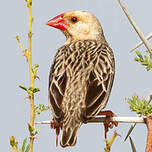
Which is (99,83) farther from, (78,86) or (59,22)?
(59,22)

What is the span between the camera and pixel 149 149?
142cm

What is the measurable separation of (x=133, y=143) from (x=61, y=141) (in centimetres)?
133

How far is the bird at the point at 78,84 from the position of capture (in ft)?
10.5

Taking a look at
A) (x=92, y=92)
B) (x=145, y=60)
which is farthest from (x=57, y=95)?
(x=145, y=60)

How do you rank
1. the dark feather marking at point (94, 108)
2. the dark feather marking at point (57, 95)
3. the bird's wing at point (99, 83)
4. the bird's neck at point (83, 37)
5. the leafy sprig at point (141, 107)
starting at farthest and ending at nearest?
1. the bird's neck at point (83, 37)
2. the dark feather marking at point (57, 95)
3. the bird's wing at point (99, 83)
4. the dark feather marking at point (94, 108)
5. the leafy sprig at point (141, 107)

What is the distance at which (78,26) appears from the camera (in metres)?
5.63

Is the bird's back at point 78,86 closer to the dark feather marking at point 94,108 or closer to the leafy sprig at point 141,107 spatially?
the dark feather marking at point 94,108

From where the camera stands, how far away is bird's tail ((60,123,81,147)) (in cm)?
280

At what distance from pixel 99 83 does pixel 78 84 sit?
0.28 metres

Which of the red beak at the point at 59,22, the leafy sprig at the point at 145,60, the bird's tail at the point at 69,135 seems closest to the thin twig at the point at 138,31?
the leafy sprig at the point at 145,60

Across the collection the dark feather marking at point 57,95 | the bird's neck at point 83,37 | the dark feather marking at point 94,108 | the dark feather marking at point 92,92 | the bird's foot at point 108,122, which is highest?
the bird's neck at point 83,37

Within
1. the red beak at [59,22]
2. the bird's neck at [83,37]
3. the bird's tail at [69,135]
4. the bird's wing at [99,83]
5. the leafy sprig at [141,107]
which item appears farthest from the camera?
the bird's neck at [83,37]

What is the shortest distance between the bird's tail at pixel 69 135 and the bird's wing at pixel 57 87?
0.17 meters

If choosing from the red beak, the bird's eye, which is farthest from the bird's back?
the bird's eye
